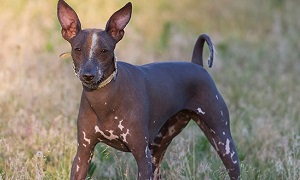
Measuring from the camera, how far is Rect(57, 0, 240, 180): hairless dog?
5.30 metres

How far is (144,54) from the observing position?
12117mm

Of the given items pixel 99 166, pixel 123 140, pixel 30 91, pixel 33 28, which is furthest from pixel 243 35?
pixel 123 140

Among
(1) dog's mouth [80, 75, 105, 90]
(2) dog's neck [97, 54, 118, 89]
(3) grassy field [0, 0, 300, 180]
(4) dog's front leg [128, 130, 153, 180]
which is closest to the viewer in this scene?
(1) dog's mouth [80, 75, 105, 90]

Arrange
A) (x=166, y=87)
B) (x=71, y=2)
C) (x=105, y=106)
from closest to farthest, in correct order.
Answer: (x=105, y=106) < (x=166, y=87) < (x=71, y=2)

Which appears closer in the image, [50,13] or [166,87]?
[166,87]

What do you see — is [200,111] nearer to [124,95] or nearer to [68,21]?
[124,95]

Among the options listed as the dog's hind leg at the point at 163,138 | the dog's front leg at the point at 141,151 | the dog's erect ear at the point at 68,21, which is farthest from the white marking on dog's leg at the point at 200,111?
the dog's erect ear at the point at 68,21

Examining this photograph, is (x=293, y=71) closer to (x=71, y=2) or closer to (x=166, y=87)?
(x=71, y=2)

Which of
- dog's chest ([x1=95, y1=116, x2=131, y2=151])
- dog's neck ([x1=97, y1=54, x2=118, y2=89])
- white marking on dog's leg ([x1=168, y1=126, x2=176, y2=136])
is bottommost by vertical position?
dog's chest ([x1=95, y1=116, x2=131, y2=151])

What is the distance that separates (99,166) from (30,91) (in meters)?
1.83

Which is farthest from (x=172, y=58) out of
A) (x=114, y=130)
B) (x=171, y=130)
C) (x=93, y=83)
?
(x=93, y=83)

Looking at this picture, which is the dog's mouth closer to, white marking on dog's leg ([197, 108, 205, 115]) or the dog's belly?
the dog's belly

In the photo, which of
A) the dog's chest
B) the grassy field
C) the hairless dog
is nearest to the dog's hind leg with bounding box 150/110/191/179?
the grassy field

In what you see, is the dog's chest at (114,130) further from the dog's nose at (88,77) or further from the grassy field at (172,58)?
the grassy field at (172,58)
